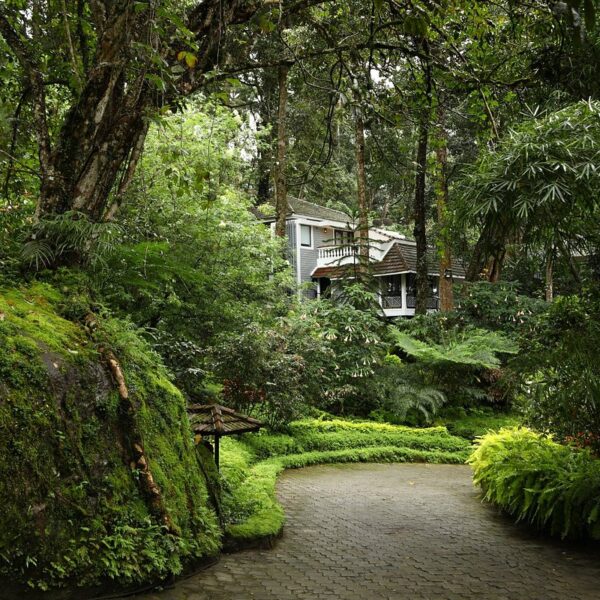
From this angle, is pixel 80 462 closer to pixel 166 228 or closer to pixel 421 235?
pixel 166 228

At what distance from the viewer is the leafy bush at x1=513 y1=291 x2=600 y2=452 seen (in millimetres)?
6348

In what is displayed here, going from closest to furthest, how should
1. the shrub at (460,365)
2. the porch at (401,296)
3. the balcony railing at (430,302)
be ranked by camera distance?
the shrub at (460,365)
the porch at (401,296)
the balcony railing at (430,302)

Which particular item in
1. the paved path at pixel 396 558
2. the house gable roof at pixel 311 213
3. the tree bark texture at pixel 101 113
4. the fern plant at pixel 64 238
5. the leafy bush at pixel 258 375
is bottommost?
the paved path at pixel 396 558

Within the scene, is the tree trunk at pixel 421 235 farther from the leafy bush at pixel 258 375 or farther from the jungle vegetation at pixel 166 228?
the jungle vegetation at pixel 166 228

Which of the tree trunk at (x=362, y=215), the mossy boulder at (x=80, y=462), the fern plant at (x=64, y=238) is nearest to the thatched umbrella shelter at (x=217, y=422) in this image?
the mossy boulder at (x=80, y=462)

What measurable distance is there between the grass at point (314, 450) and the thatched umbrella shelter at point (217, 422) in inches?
33.2

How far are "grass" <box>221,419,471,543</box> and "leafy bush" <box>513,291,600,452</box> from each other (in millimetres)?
3425

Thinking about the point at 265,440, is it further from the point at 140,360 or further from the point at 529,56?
the point at 529,56

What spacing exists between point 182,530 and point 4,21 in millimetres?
4540

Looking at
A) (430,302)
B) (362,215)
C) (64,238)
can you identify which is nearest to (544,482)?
(64,238)

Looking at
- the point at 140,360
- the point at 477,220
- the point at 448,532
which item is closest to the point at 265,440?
the point at 448,532

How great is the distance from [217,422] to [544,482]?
3972 millimetres

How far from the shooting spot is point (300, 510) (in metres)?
8.23

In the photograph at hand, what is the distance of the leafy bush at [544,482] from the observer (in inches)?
265
